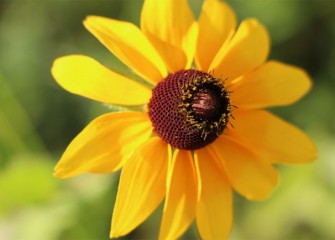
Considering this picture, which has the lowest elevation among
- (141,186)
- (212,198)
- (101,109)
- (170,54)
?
(101,109)

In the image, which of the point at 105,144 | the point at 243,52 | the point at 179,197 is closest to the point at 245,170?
the point at 179,197

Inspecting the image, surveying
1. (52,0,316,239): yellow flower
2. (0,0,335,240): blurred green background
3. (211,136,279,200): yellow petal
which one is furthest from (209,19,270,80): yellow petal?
(0,0,335,240): blurred green background

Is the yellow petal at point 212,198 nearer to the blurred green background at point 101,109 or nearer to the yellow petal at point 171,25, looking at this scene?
the yellow petal at point 171,25

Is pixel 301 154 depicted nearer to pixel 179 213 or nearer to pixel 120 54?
pixel 179 213

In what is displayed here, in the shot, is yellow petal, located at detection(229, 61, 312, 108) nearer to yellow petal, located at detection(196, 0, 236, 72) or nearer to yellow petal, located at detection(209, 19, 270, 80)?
yellow petal, located at detection(209, 19, 270, 80)

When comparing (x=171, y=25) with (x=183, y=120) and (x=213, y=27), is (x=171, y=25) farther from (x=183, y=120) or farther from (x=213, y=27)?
(x=183, y=120)
